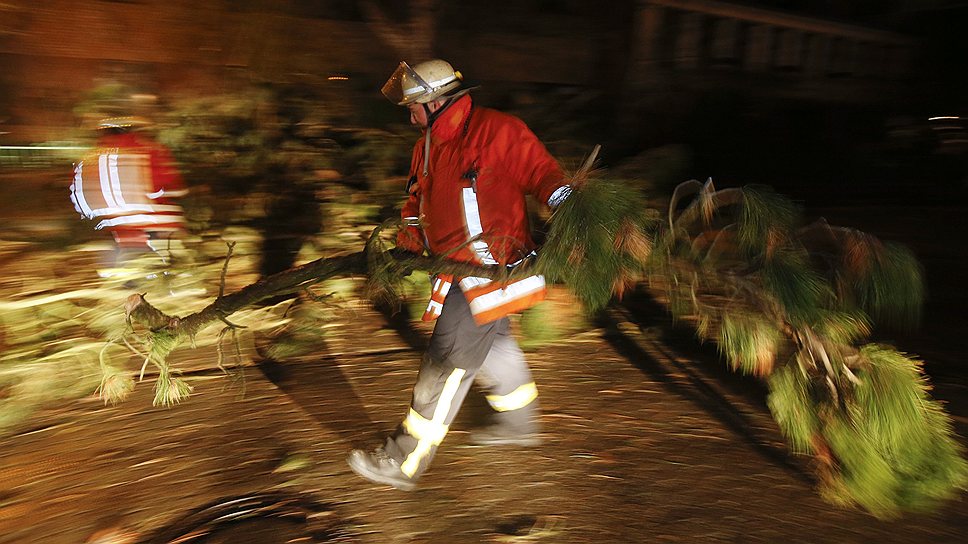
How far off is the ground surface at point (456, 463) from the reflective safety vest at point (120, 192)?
60 cm

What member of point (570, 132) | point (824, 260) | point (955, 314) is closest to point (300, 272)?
point (824, 260)

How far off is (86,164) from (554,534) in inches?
152

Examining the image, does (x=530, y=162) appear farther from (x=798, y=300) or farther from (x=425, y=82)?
(x=798, y=300)

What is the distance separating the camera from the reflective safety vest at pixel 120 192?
4.54 meters

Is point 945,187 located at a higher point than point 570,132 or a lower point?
lower

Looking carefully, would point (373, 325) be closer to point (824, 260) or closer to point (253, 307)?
point (253, 307)

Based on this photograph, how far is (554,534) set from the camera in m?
2.74

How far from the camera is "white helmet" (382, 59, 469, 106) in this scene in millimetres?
2832

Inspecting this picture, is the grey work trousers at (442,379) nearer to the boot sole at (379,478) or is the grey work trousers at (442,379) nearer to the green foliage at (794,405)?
the boot sole at (379,478)

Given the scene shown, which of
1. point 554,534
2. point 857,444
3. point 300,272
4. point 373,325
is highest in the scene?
point 300,272

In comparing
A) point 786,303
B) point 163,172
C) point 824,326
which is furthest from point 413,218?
point 163,172

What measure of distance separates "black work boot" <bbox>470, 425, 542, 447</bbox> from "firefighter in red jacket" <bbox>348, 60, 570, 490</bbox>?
1.39 feet

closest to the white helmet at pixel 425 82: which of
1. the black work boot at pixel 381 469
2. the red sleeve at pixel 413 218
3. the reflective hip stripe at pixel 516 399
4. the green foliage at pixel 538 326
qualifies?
the red sleeve at pixel 413 218

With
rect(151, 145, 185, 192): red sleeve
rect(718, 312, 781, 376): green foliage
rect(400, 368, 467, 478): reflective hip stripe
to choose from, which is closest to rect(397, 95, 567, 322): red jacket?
rect(400, 368, 467, 478): reflective hip stripe
